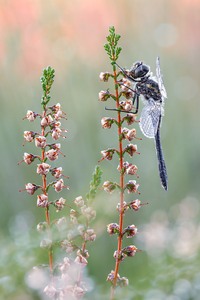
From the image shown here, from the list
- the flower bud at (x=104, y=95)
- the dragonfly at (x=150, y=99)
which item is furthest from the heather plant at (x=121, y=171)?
the dragonfly at (x=150, y=99)

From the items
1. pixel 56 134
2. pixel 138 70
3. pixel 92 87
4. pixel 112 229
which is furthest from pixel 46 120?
pixel 92 87

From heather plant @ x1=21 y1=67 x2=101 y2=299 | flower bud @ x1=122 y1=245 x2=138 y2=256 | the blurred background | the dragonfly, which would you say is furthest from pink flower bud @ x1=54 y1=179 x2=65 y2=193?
the blurred background

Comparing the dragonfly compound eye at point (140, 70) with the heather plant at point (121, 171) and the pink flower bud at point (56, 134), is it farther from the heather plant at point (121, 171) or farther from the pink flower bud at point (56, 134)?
the pink flower bud at point (56, 134)

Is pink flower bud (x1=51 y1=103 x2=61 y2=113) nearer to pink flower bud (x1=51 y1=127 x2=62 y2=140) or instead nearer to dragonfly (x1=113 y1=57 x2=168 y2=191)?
pink flower bud (x1=51 y1=127 x2=62 y2=140)

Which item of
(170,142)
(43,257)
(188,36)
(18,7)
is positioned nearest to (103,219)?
(43,257)

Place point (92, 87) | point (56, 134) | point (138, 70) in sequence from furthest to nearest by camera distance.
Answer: point (92, 87) → point (138, 70) → point (56, 134)

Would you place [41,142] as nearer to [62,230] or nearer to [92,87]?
[62,230]

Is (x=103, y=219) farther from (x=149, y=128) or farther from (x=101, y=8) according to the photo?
(x=101, y=8)
